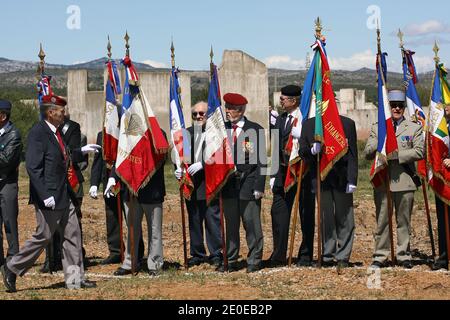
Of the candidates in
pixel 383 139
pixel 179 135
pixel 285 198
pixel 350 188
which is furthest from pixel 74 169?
pixel 383 139

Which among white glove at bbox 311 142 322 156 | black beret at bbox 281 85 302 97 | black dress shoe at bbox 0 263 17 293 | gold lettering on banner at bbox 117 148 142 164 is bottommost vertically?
black dress shoe at bbox 0 263 17 293

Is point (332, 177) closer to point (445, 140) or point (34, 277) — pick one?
point (445, 140)

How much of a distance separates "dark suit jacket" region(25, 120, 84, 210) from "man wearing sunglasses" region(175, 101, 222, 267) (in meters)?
2.05

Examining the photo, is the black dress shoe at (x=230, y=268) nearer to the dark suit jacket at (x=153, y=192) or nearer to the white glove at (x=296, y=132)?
the dark suit jacket at (x=153, y=192)

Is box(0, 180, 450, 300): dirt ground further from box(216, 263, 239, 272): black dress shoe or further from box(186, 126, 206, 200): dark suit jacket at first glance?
box(186, 126, 206, 200): dark suit jacket

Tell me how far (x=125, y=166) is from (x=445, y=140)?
3647 mm

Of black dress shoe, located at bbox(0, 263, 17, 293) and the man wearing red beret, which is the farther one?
the man wearing red beret

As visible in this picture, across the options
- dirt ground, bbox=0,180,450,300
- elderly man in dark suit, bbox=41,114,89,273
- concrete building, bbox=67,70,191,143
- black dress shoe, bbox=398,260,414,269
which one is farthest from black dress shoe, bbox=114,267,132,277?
concrete building, bbox=67,70,191,143

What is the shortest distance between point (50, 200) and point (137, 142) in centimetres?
164

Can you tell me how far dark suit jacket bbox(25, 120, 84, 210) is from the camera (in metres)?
9.80

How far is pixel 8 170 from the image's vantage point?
10.9m

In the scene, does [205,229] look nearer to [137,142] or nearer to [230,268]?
[230,268]
